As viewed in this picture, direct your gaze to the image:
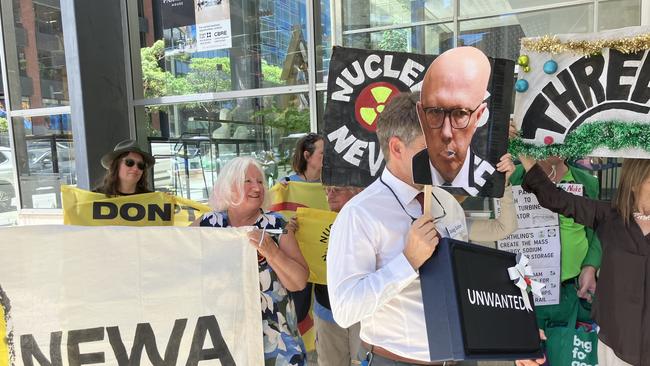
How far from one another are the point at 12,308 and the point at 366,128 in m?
1.82

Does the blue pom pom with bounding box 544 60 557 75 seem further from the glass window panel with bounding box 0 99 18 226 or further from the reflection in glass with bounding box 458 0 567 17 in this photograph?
the glass window panel with bounding box 0 99 18 226

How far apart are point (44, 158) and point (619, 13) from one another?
780 cm

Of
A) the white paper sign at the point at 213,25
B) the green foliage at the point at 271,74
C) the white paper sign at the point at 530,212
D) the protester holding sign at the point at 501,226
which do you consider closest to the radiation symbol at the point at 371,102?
the protester holding sign at the point at 501,226

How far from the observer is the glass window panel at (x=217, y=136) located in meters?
6.05

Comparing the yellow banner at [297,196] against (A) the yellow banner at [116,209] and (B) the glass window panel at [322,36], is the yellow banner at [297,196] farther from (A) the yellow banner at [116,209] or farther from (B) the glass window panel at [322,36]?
(B) the glass window panel at [322,36]

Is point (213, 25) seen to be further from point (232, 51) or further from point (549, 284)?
point (549, 284)

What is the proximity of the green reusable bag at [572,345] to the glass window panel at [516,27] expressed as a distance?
2829mm

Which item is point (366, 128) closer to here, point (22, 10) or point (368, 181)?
point (368, 181)

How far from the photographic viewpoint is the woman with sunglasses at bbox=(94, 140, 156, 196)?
3.61 meters

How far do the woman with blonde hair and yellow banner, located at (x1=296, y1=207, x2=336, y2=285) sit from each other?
1325mm

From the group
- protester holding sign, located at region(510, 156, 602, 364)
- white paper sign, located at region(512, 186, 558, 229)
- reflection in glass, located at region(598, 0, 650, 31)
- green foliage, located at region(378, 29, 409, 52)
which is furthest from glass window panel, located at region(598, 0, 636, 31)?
white paper sign, located at region(512, 186, 558, 229)

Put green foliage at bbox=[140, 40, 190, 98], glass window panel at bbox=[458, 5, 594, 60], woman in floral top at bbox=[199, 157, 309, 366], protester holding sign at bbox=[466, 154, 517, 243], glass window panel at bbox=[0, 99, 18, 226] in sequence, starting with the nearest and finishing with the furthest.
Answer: woman in floral top at bbox=[199, 157, 309, 366] → protester holding sign at bbox=[466, 154, 517, 243] → glass window panel at bbox=[458, 5, 594, 60] → green foliage at bbox=[140, 40, 190, 98] → glass window panel at bbox=[0, 99, 18, 226]

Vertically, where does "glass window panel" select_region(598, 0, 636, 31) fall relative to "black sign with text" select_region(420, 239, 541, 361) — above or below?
above

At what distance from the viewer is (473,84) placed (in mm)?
1658
